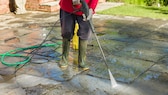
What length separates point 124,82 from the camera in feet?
14.0

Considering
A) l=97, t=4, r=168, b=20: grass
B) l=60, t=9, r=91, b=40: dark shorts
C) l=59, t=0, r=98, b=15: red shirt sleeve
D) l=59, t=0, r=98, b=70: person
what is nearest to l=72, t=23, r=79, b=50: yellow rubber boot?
l=59, t=0, r=98, b=70: person

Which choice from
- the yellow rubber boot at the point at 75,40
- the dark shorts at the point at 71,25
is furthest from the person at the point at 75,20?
the yellow rubber boot at the point at 75,40

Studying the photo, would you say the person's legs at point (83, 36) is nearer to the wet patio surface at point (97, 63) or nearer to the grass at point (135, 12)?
the wet patio surface at point (97, 63)

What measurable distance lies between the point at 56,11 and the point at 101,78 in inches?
255

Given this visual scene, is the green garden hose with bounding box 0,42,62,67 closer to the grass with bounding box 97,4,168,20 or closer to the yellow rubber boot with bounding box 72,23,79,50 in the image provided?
the yellow rubber boot with bounding box 72,23,79,50

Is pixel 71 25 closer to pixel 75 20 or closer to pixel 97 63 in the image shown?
pixel 75 20

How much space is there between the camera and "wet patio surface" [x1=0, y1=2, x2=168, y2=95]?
13.3 feet

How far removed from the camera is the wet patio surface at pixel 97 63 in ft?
13.3

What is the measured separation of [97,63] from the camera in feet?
16.8

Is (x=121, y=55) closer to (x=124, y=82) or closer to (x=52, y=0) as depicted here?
(x=124, y=82)

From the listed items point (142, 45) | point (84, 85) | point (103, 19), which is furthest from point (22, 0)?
point (84, 85)

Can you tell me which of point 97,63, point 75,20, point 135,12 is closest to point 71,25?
point 75,20

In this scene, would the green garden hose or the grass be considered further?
the grass

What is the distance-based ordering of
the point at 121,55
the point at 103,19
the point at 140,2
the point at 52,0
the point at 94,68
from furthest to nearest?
the point at 140,2
the point at 52,0
the point at 103,19
the point at 121,55
the point at 94,68
